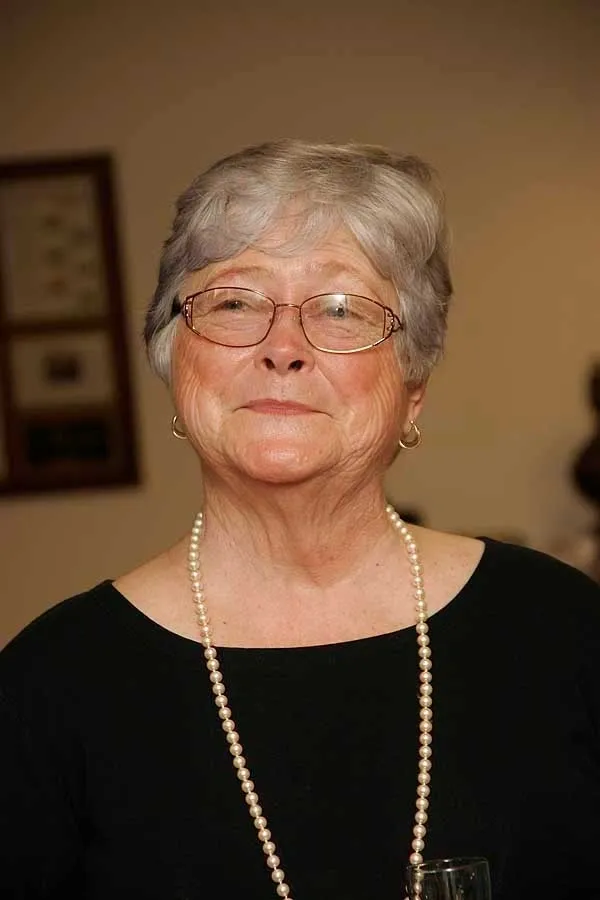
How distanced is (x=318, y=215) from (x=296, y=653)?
1.87 feet

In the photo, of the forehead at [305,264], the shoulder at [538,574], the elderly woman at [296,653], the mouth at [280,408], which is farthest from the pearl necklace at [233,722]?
the forehead at [305,264]

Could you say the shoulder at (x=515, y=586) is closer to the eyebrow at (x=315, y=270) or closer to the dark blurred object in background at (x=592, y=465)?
the eyebrow at (x=315, y=270)

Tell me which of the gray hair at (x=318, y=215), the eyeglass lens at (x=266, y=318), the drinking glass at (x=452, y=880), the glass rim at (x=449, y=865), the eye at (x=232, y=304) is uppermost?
the gray hair at (x=318, y=215)

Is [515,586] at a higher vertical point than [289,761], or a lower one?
higher

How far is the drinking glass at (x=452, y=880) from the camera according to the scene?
1.53 meters

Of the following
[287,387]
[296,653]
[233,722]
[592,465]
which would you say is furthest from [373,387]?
[592,465]

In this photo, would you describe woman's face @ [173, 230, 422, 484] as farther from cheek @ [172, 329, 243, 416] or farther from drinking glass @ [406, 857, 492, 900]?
drinking glass @ [406, 857, 492, 900]

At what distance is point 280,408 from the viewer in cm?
189

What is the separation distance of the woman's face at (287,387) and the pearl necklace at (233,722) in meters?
0.17

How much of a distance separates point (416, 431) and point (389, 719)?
42 centimetres

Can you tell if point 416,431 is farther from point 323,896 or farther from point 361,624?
point 323,896

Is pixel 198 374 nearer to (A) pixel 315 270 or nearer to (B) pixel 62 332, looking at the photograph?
(A) pixel 315 270

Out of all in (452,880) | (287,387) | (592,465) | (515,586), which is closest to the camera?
(452,880)

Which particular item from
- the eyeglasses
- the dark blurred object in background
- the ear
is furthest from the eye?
the dark blurred object in background
